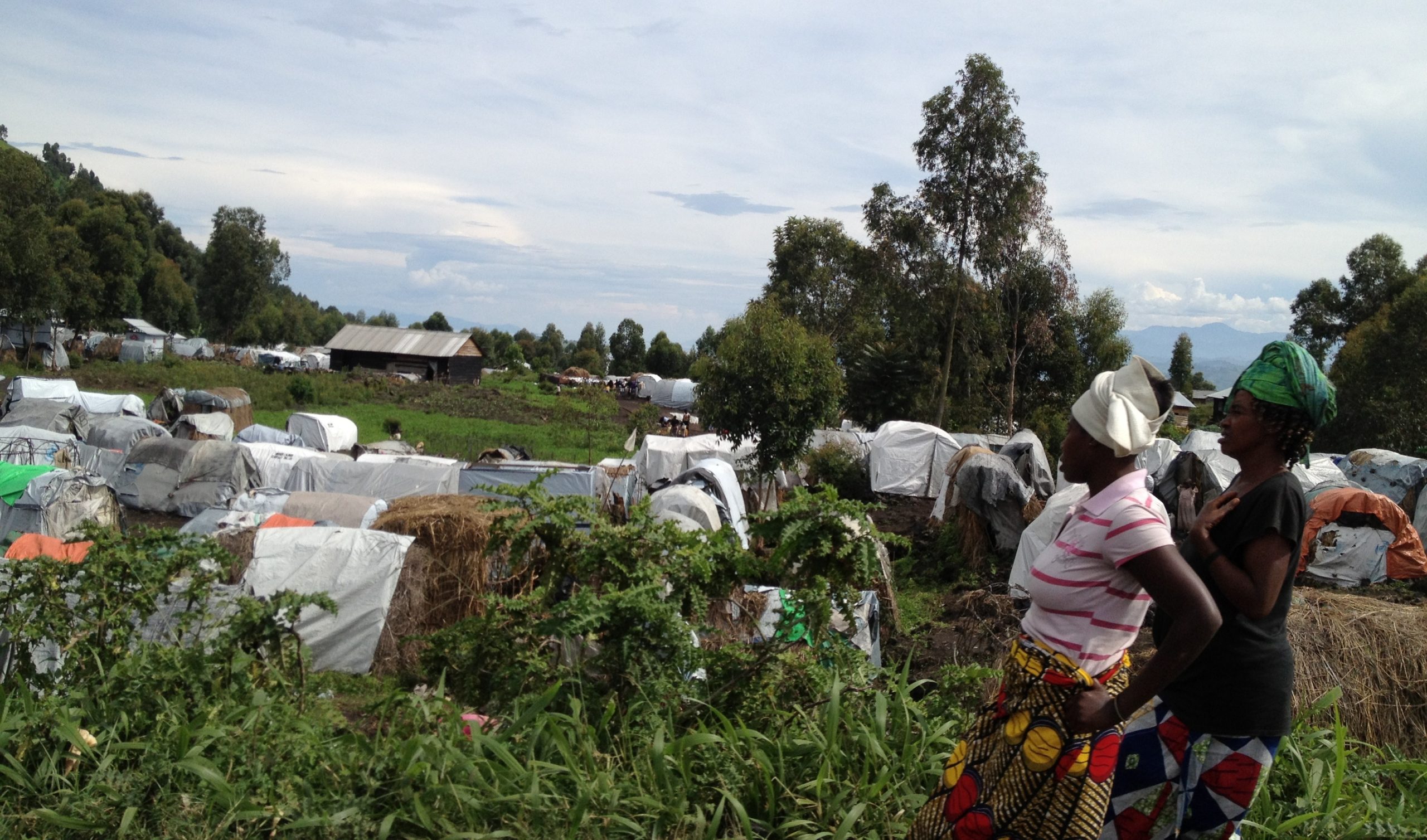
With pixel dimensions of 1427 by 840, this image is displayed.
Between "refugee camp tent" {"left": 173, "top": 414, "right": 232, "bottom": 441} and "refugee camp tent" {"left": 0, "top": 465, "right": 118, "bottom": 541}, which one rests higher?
"refugee camp tent" {"left": 173, "top": 414, "right": 232, "bottom": 441}

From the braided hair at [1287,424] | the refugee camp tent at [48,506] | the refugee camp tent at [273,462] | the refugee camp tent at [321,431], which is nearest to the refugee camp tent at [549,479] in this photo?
the refugee camp tent at [273,462]

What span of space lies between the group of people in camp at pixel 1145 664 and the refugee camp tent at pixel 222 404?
26378mm

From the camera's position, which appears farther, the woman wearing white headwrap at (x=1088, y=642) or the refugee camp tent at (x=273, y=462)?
the refugee camp tent at (x=273, y=462)

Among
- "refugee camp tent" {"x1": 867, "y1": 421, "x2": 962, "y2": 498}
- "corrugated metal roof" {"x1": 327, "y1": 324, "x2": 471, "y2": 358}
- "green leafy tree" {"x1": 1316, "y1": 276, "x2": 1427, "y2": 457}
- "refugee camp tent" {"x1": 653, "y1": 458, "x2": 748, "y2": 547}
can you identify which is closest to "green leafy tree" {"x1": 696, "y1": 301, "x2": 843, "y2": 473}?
"refugee camp tent" {"x1": 653, "y1": 458, "x2": 748, "y2": 547}

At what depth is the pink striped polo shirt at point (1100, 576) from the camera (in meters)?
2.05

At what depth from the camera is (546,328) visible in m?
88.6

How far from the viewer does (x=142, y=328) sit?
63.3 m

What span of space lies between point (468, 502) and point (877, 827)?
8.03 metres

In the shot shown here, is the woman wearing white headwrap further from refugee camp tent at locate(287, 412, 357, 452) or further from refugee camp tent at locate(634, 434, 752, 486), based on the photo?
refugee camp tent at locate(287, 412, 357, 452)

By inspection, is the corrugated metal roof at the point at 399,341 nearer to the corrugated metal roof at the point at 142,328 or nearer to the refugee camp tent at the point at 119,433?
the corrugated metal roof at the point at 142,328

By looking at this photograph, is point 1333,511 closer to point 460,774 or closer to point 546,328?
point 460,774

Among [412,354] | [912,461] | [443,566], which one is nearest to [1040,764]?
[443,566]

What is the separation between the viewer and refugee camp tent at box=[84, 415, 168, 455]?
1975 cm

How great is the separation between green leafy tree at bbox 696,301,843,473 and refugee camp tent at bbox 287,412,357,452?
1086cm
